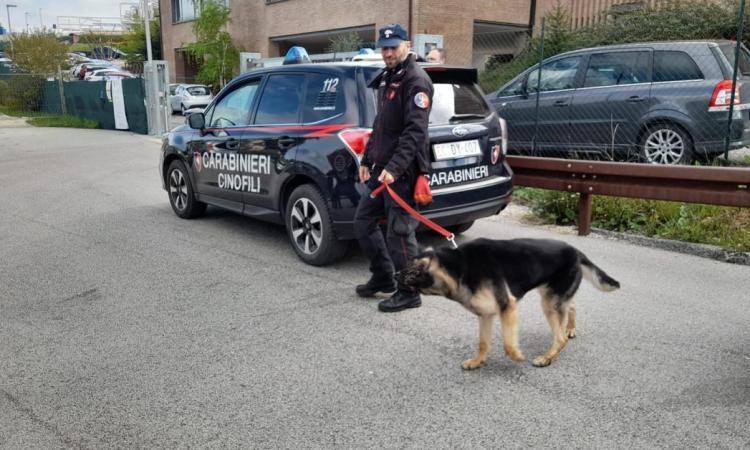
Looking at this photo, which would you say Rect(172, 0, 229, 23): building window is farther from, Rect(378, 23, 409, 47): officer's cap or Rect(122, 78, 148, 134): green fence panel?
Rect(378, 23, 409, 47): officer's cap

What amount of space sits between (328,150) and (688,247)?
3562mm

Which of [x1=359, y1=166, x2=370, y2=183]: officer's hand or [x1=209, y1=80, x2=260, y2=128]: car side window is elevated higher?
[x1=209, y1=80, x2=260, y2=128]: car side window

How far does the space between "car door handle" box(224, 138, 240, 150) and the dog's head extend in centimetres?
349

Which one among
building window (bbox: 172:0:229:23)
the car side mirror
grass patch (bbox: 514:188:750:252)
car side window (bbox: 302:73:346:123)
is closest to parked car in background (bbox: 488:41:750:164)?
grass patch (bbox: 514:188:750:252)

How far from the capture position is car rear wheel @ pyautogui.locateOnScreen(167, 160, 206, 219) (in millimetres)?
7758

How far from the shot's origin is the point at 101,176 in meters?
11.8

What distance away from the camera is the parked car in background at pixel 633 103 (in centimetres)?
A: 823

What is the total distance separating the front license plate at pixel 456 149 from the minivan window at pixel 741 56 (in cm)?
461

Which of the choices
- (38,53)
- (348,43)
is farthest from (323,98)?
(38,53)

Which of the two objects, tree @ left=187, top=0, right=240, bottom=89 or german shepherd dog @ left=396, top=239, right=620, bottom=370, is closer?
german shepherd dog @ left=396, top=239, right=620, bottom=370

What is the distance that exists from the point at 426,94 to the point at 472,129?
4.41ft

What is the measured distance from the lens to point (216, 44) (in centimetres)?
3077

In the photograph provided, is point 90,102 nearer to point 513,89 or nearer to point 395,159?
point 513,89

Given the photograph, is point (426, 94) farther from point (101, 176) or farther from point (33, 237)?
point (101, 176)
